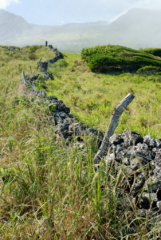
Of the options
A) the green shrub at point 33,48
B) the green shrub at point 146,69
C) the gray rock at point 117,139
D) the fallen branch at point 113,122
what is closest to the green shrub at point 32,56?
the green shrub at point 33,48

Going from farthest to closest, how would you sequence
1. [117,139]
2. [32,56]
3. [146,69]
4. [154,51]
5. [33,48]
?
1. [33,48]
2. [154,51]
3. [32,56]
4. [146,69]
5. [117,139]

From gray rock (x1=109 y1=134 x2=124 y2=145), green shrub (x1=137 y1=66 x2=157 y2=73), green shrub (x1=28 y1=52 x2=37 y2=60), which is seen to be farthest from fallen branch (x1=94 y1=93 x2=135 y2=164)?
green shrub (x1=28 y1=52 x2=37 y2=60)

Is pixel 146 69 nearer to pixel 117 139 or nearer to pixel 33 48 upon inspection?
pixel 117 139

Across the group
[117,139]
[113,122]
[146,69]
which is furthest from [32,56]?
[117,139]

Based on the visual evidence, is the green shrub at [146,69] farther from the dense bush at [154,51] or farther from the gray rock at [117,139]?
the gray rock at [117,139]

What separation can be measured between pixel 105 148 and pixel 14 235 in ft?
5.46

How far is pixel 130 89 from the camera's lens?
9.05 metres

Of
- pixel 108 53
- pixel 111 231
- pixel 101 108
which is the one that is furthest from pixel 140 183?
pixel 108 53

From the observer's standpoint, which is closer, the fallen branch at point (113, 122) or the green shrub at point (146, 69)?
the fallen branch at point (113, 122)

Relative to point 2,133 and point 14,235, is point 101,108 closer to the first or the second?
point 2,133

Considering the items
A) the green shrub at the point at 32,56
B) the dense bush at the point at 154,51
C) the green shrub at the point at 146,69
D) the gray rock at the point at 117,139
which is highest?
the dense bush at the point at 154,51

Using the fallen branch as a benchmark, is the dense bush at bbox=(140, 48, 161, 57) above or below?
above

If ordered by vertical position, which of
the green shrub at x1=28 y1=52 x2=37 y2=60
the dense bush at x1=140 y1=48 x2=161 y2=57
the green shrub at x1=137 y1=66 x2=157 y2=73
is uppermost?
the dense bush at x1=140 y1=48 x2=161 y2=57

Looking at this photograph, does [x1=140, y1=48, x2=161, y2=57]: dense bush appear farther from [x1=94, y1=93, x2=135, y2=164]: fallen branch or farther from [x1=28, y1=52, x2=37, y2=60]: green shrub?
[x1=94, y1=93, x2=135, y2=164]: fallen branch
